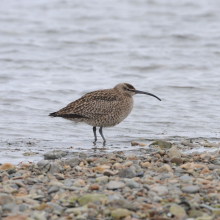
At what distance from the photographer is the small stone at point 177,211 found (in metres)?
5.29

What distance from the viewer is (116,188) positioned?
6188 mm

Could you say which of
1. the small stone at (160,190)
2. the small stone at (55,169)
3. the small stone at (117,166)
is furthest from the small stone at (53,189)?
the small stone at (117,166)

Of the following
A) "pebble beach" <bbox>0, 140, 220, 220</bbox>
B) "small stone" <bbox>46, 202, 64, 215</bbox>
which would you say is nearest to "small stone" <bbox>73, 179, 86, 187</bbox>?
"pebble beach" <bbox>0, 140, 220, 220</bbox>

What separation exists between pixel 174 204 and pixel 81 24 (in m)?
22.8

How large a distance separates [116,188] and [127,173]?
67 centimetres

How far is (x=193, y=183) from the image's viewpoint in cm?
636

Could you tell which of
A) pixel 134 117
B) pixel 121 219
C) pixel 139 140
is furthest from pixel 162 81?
pixel 121 219

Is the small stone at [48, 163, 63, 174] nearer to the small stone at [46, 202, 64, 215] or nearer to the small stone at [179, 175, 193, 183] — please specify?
Result: the small stone at [46, 202, 64, 215]

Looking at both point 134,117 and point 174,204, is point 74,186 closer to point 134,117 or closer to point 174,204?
point 174,204

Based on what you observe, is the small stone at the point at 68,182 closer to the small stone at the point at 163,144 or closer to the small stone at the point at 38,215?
the small stone at the point at 38,215

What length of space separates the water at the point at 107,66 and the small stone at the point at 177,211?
12.9 ft

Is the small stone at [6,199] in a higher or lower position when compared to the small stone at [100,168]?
higher

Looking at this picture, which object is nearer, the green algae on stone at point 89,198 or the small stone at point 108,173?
the green algae on stone at point 89,198

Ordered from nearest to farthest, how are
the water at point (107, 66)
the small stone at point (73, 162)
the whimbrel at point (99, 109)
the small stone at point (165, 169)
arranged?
1. the small stone at point (165, 169)
2. the small stone at point (73, 162)
3. the whimbrel at point (99, 109)
4. the water at point (107, 66)
